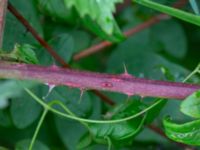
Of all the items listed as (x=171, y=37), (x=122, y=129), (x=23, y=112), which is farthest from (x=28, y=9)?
(x=171, y=37)

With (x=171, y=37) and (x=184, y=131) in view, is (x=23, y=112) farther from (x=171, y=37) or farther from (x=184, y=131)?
(x=171, y=37)

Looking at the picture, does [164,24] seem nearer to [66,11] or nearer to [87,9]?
[66,11]

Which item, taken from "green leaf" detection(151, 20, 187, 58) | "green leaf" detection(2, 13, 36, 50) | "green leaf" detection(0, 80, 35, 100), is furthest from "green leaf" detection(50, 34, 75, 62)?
"green leaf" detection(151, 20, 187, 58)

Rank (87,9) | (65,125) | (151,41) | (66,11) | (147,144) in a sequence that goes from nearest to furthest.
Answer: (87,9) → (66,11) → (65,125) → (147,144) → (151,41)

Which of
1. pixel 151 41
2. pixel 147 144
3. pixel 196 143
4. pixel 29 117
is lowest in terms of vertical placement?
pixel 147 144

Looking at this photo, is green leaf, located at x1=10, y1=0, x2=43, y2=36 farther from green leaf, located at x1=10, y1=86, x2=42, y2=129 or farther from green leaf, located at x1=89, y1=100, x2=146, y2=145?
green leaf, located at x1=89, y1=100, x2=146, y2=145

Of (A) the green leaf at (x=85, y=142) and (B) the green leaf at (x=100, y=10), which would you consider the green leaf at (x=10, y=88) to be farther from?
Answer: (A) the green leaf at (x=85, y=142)

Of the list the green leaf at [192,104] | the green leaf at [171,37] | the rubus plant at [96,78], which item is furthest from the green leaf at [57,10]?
the green leaf at [171,37]

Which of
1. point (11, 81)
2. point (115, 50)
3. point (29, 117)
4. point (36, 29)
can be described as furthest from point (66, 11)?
point (115, 50)
